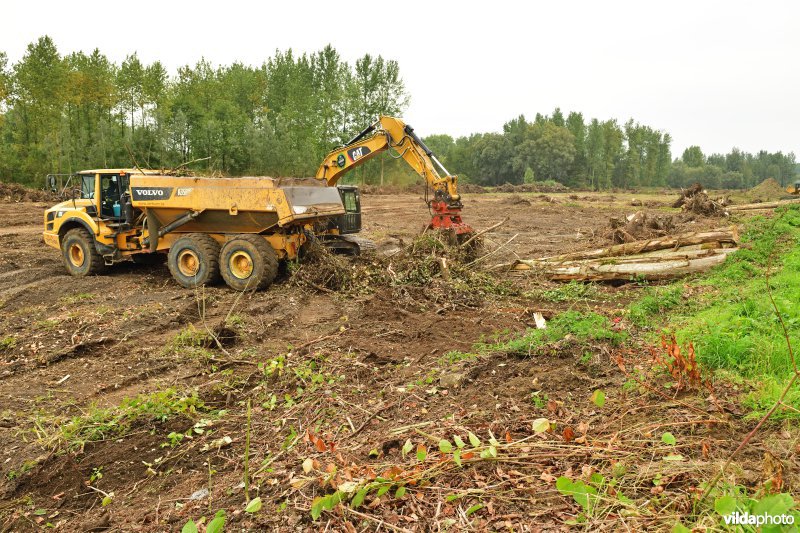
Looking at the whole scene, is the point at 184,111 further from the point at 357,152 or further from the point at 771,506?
the point at 771,506

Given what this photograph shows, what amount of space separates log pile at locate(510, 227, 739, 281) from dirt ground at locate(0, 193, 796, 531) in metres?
0.83

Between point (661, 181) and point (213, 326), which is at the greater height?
point (661, 181)

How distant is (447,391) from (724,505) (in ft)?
10.2

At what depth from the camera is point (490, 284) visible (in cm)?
981

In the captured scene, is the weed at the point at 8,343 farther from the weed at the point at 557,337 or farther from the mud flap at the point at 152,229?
the weed at the point at 557,337

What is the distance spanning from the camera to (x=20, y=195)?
1069 inches

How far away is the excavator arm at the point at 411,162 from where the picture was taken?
38.4 ft

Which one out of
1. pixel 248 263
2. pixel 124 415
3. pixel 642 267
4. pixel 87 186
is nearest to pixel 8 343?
pixel 124 415

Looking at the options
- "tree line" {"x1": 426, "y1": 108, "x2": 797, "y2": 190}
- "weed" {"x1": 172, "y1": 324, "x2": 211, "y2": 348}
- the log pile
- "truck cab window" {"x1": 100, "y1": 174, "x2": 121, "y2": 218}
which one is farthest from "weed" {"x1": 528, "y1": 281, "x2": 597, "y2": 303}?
"tree line" {"x1": 426, "y1": 108, "x2": 797, "y2": 190}

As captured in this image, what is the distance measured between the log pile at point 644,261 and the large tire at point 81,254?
29.1ft

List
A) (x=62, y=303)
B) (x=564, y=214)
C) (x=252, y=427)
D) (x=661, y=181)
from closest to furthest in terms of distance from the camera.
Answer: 1. (x=252, y=427)
2. (x=62, y=303)
3. (x=564, y=214)
4. (x=661, y=181)

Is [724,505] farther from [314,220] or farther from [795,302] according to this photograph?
[314,220]

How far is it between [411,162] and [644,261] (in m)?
5.40

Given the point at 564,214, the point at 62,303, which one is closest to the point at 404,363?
the point at 62,303
